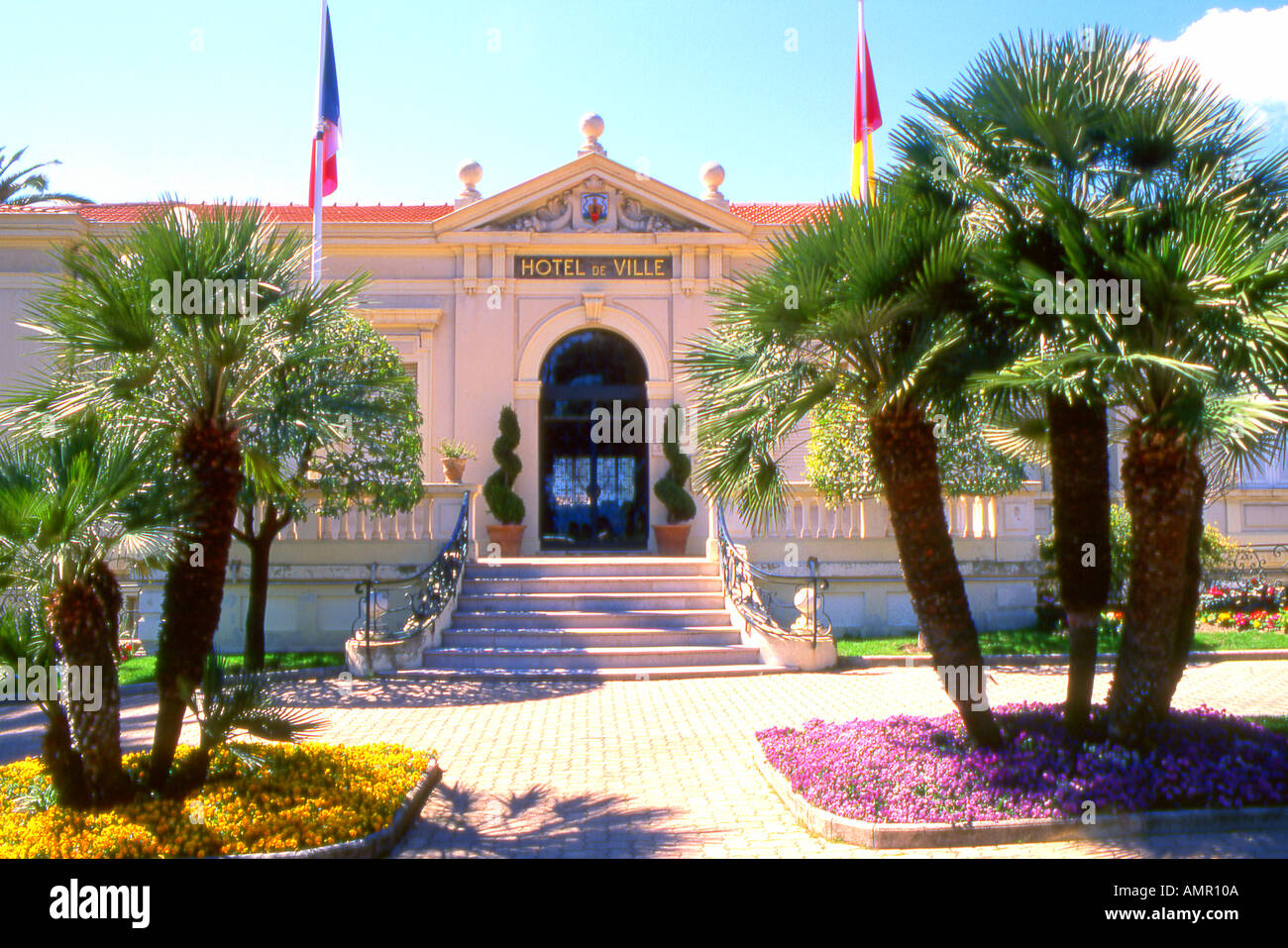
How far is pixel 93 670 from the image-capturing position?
5578 mm

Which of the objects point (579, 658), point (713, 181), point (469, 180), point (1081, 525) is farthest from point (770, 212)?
point (1081, 525)

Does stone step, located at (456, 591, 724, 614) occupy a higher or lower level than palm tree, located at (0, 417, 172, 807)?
lower

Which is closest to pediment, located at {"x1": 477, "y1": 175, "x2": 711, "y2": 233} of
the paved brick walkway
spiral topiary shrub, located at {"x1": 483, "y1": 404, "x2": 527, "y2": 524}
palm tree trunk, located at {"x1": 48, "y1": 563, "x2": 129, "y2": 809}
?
spiral topiary shrub, located at {"x1": 483, "y1": 404, "x2": 527, "y2": 524}

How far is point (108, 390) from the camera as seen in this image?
5930 millimetres

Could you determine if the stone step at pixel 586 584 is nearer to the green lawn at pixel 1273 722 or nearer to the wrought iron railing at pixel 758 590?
the wrought iron railing at pixel 758 590

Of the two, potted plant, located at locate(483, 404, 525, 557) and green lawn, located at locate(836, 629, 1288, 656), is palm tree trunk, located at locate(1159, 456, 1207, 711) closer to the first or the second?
green lawn, located at locate(836, 629, 1288, 656)

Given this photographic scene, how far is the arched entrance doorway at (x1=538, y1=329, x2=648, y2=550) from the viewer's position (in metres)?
19.3

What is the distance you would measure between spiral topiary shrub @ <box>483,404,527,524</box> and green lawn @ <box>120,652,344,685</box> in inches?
193

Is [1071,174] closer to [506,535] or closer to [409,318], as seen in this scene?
[506,535]

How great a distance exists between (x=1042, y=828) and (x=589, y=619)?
8.38 m

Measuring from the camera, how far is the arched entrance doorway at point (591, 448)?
19.3m

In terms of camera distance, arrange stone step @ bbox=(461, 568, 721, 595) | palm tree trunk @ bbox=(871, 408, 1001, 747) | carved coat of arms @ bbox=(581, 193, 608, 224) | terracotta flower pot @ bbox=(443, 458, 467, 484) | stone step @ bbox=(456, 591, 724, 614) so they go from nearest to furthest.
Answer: palm tree trunk @ bbox=(871, 408, 1001, 747) → stone step @ bbox=(456, 591, 724, 614) → stone step @ bbox=(461, 568, 721, 595) → terracotta flower pot @ bbox=(443, 458, 467, 484) → carved coat of arms @ bbox=(581, 193, 608, 224)
